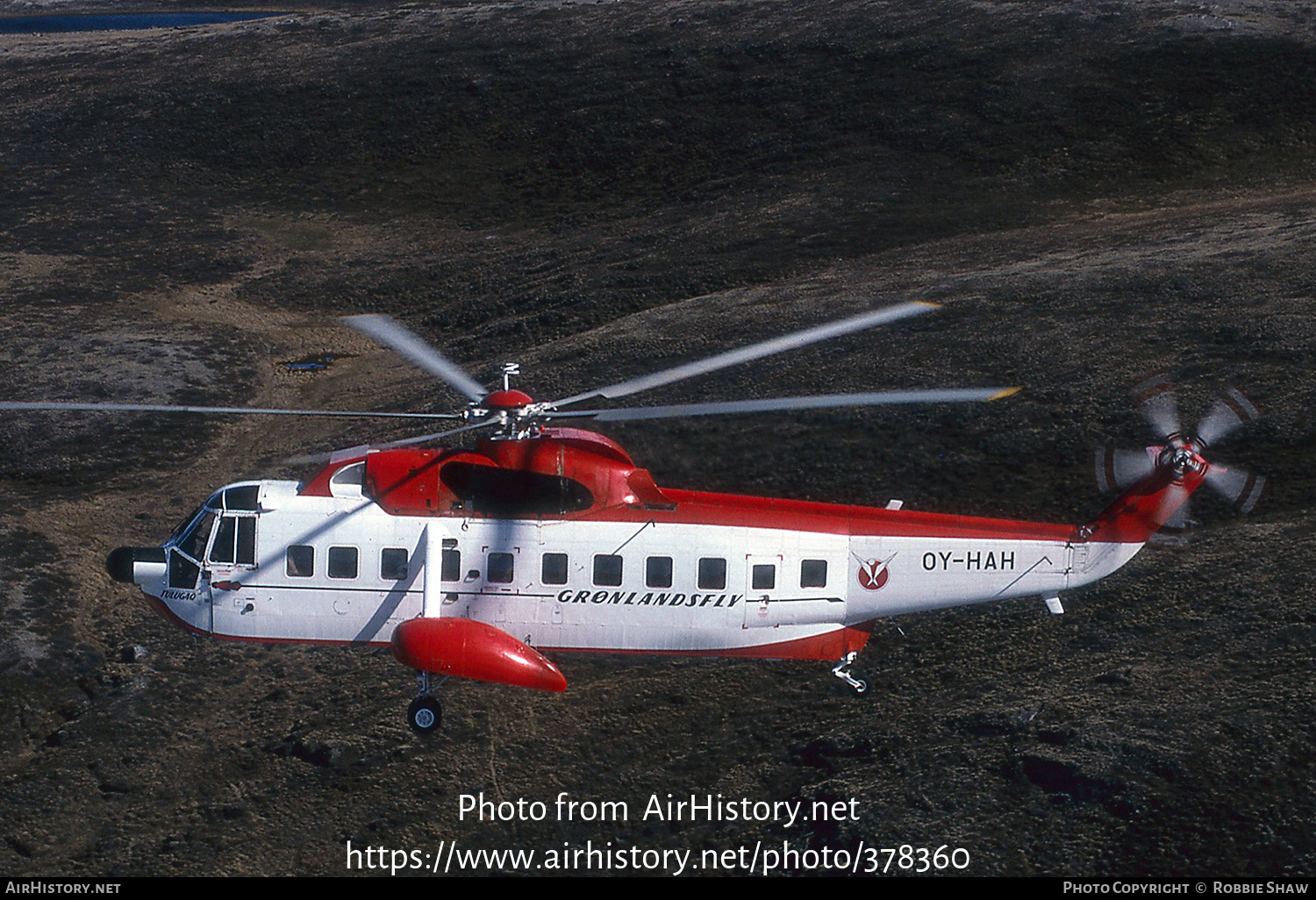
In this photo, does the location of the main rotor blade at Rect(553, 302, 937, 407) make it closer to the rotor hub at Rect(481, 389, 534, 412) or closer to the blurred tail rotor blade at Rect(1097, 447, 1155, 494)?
the rotor hub at Rect(481, 389, 534, 412)

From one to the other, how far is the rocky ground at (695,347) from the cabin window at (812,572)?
8.06 ft

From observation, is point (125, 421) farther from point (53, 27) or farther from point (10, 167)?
point (53, 27)

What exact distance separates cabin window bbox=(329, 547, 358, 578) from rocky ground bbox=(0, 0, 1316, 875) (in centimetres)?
311

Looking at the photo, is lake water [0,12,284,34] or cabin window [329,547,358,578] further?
lake water [0,12,284,34]

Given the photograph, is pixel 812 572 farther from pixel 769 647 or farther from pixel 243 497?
pixel 243 497

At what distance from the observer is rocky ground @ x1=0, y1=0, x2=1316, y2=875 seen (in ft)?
55.3

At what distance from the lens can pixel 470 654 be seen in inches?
613

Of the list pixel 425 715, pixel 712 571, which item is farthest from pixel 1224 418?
pixel 425 715

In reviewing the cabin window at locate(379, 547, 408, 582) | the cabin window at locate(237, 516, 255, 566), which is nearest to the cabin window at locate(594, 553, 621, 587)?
the cabin window at locate(379, 547, 408, 582)

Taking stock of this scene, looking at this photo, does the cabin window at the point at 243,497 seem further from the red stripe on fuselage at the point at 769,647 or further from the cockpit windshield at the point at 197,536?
the red stripe on fuselage at the point at 769,647

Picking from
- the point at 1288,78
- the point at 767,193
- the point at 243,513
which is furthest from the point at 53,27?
the point at 243,513

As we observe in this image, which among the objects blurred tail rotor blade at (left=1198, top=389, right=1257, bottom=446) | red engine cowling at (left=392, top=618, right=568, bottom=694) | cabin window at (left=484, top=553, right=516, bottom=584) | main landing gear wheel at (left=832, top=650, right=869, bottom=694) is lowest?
red engine cowling at (left=392, top=618, right=568, bottom=694)

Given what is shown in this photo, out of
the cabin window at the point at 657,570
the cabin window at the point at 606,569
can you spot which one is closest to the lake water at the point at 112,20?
the cabin window at the point at 606,569

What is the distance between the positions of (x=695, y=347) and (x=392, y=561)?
1669 centimetres
